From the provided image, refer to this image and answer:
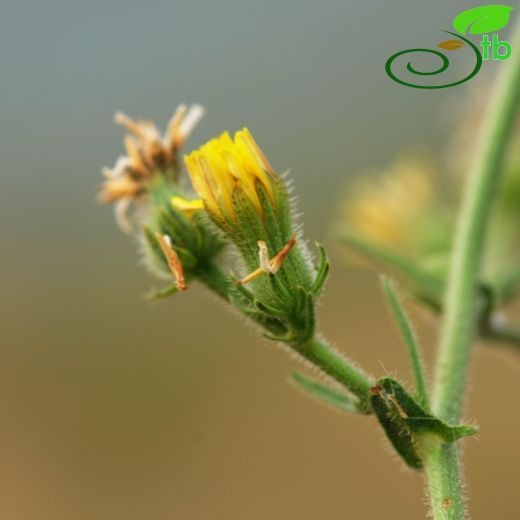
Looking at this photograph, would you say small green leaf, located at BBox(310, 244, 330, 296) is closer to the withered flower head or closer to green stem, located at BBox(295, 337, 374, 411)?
green stem, located at BBox(295, 337, 374, 411)

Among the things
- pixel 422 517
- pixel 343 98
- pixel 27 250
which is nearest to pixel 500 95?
pixel 422 517

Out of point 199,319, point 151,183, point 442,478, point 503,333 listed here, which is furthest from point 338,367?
point 199,319

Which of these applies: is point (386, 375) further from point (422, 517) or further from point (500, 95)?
point (422, 517)

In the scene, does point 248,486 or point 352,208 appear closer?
point 352,208

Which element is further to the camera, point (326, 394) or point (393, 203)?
point (393, 203)


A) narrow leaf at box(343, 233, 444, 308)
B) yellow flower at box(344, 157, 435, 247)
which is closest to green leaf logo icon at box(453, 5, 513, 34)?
narrow leaf at box(343, 233, 444, 308)

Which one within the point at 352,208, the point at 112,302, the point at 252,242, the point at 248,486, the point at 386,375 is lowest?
the point at 386,375

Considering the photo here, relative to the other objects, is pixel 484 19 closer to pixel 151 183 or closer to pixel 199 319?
pixel 151 183
